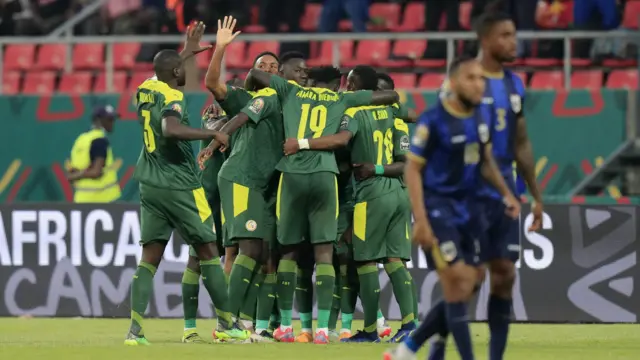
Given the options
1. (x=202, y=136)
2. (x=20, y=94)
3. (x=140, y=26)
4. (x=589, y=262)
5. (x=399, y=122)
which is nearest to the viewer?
(x=202, y=136)

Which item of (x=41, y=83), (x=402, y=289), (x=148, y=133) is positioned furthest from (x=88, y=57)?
(x=148, y=133)

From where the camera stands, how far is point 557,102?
18625 mm

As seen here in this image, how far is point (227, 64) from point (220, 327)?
374 inches

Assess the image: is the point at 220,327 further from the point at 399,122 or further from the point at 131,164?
the point at 131,164

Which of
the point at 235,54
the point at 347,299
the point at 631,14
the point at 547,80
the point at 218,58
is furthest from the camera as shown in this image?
the point at 235,54

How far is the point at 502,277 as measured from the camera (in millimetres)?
8445

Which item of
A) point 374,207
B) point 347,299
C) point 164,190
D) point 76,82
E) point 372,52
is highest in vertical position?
point 372,52

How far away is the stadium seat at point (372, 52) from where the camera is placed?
66.0 feet

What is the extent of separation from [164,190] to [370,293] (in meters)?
1.95

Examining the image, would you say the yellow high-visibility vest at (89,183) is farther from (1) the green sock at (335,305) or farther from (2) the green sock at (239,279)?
(2) the green sock at (239,279)

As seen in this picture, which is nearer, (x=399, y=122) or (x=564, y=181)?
(x=399, y=122)

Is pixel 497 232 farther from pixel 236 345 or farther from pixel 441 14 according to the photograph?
pixel 441 14

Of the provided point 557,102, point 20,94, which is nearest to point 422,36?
point 557,102

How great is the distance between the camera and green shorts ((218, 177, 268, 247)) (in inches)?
451
